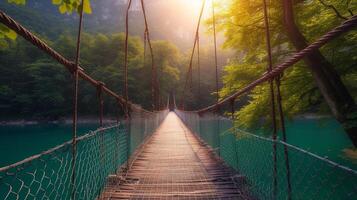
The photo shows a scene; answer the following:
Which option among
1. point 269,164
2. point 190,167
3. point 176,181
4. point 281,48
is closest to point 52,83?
point 281,48

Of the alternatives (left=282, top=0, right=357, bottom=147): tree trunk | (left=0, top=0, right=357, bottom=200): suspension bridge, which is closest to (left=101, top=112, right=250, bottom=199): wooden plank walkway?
(left=0, top=0, right=357, bottom=200): suspension bridge

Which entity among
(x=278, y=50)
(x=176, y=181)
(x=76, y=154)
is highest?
(x=278, y=50)

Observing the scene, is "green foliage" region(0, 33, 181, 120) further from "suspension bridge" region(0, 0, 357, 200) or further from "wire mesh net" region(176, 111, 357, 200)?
"wire mesh net" region(176, 111, 357, 200)

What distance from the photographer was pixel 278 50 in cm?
409

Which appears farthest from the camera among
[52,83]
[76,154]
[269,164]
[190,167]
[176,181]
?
[52,83]

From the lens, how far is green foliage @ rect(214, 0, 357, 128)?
3342 millimetres

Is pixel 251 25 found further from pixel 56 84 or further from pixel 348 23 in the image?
pixel 56 84

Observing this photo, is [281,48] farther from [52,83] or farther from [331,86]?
[52,83]

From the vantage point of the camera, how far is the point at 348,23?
902mm

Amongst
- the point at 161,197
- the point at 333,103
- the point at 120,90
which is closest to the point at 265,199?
the point at 161,197

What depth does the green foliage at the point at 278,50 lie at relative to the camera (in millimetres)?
3342

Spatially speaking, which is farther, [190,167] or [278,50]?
[278,50]

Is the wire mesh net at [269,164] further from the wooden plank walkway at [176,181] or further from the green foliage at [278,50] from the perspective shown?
the green foliage at [278,50]

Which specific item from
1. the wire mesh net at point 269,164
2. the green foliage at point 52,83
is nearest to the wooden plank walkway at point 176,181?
the wire mesh net at point 269,164
